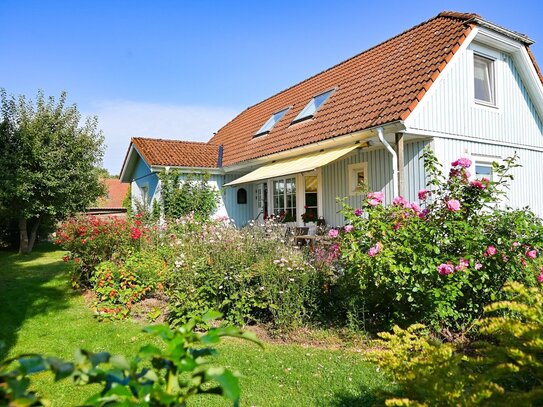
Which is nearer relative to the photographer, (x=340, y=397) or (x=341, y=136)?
(x=340, y=397)

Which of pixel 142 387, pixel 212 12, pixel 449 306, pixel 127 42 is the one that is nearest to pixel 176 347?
pixel 142 387

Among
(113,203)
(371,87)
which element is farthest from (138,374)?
(113,203)

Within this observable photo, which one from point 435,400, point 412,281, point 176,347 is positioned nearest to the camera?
point 176,347

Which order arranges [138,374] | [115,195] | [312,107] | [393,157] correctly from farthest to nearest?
[115,195] → [312,107] → [393,157] → [138,374]

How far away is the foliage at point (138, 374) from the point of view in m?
1.13

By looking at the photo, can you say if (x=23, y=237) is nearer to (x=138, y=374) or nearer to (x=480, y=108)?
(x=480, y=108)

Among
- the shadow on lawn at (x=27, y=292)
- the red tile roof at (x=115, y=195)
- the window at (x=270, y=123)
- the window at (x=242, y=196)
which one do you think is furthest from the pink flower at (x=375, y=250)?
the red tile roof at (x=115, y=195)

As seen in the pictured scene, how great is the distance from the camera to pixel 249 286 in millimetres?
7023

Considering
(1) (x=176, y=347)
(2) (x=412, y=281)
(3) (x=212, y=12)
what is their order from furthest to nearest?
(3) (x=212, y=12) → (2) (x=412, y=281) → (1) (x=176, y=347)

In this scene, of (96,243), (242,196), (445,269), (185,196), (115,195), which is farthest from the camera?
(115,195)

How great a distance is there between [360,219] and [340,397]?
2568 millimetres

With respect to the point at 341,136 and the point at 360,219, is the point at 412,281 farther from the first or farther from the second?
the point at 341,136

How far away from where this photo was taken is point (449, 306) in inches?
215

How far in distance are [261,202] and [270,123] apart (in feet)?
11.9
